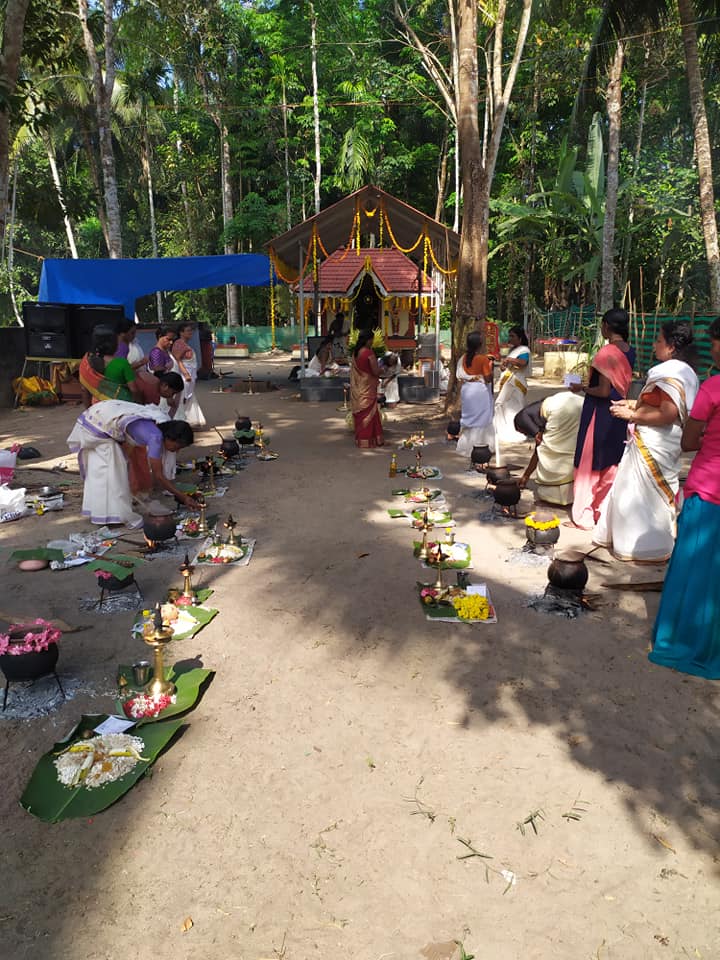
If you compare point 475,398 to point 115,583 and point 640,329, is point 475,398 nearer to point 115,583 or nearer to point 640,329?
point 115,583

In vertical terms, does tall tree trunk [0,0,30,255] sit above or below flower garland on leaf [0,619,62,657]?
above

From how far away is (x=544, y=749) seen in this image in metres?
3.65

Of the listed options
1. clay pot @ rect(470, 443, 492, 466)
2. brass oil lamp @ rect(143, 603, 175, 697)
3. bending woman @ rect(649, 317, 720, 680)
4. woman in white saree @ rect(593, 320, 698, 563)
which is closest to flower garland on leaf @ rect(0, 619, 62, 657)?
brass oil lamp @ rect(143, 603, 175, 697)

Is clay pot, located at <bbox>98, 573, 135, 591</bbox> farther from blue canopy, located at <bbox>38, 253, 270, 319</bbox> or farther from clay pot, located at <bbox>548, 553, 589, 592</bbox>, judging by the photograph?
blue canopy, located at <bbox>38, 253, 270, 319</bbox>

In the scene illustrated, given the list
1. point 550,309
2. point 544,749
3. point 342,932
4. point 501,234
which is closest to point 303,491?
point 544,749

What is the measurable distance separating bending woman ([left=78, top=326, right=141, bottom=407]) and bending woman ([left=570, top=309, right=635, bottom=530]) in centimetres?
445

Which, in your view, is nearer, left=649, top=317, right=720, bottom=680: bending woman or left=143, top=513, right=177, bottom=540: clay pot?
left=649, top=317, right=720, bottom=680: bending woman

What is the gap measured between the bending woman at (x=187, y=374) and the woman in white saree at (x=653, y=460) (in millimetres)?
7000

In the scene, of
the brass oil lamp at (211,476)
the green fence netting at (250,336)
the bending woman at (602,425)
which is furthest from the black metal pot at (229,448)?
the green fence netting at (250,336)

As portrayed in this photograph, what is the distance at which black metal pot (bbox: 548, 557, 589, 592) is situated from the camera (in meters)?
5.20

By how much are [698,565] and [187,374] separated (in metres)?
8.75

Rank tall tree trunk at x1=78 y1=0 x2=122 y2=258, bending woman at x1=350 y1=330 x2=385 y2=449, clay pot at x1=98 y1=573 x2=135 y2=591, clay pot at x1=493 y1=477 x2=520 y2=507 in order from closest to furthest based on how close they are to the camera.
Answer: clay pot at x1=98 y1=573 x2=135 y2=591, clay pot at x1=493 y1=477 x2=520 y2=507, bending woman at x1=350 y1=330 x2=385 y2=449, tall tree trunk at x1=78 y1=0 x2=122 y2=258

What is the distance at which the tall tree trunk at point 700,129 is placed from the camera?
1287 cm

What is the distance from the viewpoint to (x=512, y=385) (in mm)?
9797
